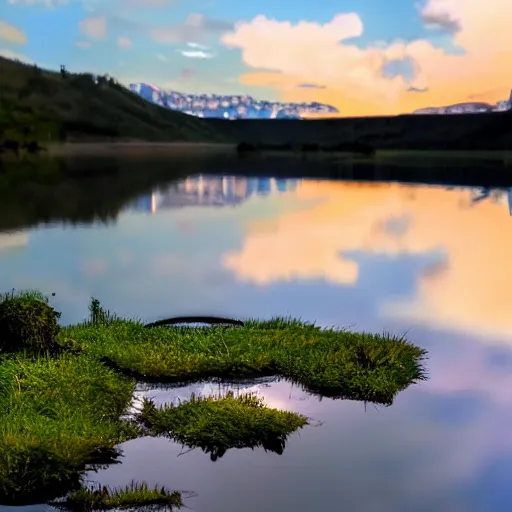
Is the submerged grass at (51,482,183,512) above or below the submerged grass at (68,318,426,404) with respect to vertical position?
below

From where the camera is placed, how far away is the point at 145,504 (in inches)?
417

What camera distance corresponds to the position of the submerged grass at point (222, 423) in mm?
12727

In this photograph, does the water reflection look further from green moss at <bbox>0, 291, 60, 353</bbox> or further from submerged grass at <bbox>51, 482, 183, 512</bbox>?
submerged grass at <bbox>51, 482, 183, 512</bbox>

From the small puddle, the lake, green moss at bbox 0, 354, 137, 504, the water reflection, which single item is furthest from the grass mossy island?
the water reflection

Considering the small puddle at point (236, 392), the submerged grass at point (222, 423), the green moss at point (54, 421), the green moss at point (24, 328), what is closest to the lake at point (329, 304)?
the small puddle at point (236, 392)

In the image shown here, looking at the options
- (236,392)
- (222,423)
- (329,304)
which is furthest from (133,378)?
(329,304)

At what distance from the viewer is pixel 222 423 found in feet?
42.8

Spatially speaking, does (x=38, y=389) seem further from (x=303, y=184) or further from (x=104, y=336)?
(x=303, y=184)

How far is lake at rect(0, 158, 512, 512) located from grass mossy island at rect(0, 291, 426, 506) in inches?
16.9

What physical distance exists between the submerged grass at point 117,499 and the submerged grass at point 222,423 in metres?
1.61

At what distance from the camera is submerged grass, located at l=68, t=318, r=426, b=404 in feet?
52.0

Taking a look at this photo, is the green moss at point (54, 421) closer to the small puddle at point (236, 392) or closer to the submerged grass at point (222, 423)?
the small puddle at point (236, 392)

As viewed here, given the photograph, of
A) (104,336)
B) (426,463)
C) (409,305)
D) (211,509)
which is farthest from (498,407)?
(409,305)

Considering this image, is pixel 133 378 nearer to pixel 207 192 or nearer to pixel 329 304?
pixel 329 304
